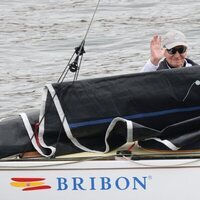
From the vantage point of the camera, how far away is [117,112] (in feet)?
16.8

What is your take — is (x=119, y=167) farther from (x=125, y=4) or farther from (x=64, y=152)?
(x=125, y=4)

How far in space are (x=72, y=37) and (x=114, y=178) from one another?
801 cm

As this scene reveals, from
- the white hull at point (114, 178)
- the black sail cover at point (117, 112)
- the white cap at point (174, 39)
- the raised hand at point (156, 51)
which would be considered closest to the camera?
the white hull at point (114, 178)

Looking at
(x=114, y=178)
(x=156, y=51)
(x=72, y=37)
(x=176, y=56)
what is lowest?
(x=114, y=178)

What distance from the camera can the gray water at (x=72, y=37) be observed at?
1044cm

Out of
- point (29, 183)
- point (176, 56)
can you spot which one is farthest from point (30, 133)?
point (176, 56)

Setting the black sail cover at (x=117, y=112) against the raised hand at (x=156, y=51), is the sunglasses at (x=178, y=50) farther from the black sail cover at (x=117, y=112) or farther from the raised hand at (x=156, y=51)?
the black sail cover at (x=117, y=112)

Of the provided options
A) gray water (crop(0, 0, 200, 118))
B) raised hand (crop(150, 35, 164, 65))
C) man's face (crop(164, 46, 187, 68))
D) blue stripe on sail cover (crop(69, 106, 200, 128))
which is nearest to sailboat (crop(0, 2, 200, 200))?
blue stripe on sail cover (crop(69, 106, 200, 128))

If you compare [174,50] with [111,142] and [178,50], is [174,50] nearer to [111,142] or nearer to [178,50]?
[178,50]

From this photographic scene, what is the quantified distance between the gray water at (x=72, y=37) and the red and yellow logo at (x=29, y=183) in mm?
3771

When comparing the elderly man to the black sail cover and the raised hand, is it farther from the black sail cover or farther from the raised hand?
the black sail cover

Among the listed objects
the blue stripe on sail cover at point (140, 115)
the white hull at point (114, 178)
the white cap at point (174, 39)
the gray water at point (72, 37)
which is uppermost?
the gray water at point (72, 37)

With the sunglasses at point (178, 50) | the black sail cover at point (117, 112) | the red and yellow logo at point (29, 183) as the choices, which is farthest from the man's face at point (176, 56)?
the red and yellow logo at point (29, 183)

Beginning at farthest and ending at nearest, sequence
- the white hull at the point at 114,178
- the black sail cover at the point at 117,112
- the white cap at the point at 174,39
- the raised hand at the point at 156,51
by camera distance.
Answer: the raised hand at the point at 156,51 → the white cap at the point at 174,39 → the black sail cover at the point at 117,112 → the white hull at the point at 114,178
